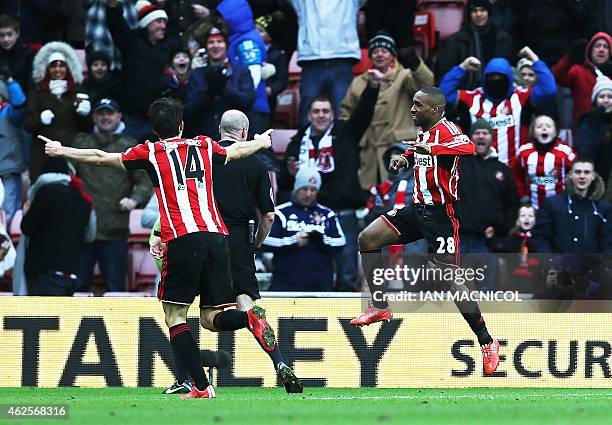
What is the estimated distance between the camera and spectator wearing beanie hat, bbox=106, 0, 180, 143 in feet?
53.5

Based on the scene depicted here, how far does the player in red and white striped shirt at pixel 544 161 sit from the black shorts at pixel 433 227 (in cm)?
367

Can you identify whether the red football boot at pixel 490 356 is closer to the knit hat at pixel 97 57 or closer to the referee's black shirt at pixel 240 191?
the referee's black shirt at pixel 240 191

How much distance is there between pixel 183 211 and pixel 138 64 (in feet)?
21.0

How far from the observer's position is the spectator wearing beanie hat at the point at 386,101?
52.0ft

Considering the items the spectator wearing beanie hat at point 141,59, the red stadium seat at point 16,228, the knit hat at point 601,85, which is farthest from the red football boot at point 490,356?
the red stadium seat at point 16,228

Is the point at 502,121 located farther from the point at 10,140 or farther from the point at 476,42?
the point at 10,140

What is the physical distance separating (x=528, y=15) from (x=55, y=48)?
5316 millimetres

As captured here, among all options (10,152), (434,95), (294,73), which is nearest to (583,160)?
(434,95)

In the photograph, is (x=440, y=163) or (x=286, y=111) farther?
(x=286, y=111)

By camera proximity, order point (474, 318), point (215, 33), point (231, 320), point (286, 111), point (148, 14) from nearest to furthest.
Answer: point (231, 320), point (474, 318), point (215, 33), point (148, 14), point (286, 111)

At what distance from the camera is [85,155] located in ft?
33.1

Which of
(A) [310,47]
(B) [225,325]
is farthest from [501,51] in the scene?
(B) [225,325]

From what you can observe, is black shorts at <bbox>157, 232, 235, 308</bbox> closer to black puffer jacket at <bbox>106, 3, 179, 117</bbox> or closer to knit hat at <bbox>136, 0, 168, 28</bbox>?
black puffer jacket at <bbox>106, 3, 179, 117</bbox>

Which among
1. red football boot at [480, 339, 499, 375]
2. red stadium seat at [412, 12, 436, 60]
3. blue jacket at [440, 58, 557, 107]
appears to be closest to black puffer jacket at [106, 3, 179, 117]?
red stadium seat at [412, 12, 436, 60]
